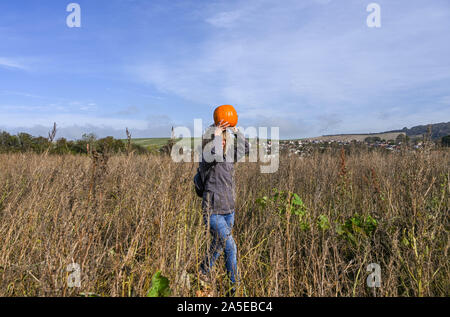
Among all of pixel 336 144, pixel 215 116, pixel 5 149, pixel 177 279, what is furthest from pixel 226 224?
pixel 5 149

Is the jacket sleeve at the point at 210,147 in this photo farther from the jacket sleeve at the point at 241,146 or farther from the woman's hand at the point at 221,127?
the jacket sleeve at the point at 241,146

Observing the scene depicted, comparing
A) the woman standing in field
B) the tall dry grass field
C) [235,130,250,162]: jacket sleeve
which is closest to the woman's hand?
the woman standing in field

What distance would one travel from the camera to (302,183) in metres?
5.93

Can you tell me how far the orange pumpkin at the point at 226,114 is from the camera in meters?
2.82

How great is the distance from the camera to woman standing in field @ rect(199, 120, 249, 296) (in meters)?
2.62

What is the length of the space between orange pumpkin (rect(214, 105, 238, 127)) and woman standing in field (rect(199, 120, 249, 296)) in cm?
5

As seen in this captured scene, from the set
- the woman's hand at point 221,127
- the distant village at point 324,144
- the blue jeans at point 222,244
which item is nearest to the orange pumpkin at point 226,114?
the woman's hand at point 221,127

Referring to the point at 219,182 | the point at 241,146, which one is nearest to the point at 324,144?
the point at 241,146

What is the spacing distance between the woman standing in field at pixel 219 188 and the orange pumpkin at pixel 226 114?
0.05m

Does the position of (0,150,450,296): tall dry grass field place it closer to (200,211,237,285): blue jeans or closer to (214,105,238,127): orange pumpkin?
(200,211,237,285): blue jeans
